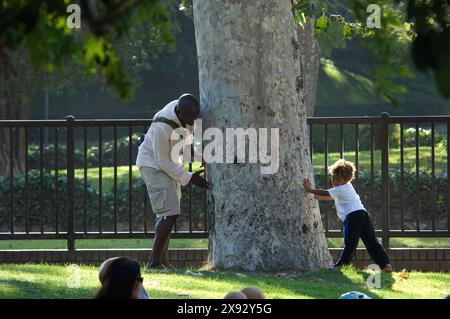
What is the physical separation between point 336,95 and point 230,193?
3051cm

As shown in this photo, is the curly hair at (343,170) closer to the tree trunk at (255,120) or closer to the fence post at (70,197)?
the tree trunk at (255,120)

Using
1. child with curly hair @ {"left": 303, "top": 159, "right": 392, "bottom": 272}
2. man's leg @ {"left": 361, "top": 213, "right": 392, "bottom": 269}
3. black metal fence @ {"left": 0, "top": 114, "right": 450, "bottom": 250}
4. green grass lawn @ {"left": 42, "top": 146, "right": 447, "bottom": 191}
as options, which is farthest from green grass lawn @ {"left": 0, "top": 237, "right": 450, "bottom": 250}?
child with curly hair @ {"left": 303, "top": 159, "right": 392, "bottom": 272}

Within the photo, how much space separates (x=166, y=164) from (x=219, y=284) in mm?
1487

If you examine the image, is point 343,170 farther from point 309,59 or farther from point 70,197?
point 309,59

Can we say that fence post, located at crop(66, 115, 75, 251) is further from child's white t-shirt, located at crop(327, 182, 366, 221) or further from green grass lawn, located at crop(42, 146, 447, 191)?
green grass lawn, located at crop(42, 146, 447, 191)

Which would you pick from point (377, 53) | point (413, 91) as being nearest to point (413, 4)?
point (377, 53)

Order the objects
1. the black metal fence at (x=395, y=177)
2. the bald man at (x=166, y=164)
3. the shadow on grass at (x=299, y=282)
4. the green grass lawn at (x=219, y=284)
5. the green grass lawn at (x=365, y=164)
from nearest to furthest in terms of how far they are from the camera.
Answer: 1. the green grass lawn at (x=219, y=284)
2. the shadow on grass at (x=299, y=282)
3. the bald man at (x=166, y=164)
4. the black metal fence at (x=395, y=177)
5. the green grass lawn at (x=365, y=164)

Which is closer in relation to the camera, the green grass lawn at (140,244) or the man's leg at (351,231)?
the man's leg at (351,231)

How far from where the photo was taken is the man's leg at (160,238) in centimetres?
1010

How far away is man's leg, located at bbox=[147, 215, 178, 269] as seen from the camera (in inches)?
398

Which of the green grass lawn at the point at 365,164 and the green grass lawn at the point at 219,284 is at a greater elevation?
the green grass lawn at the point at 365,164

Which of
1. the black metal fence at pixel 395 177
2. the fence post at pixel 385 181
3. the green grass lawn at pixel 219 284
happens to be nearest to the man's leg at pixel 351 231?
the green grass lawn at pixel 219 284
